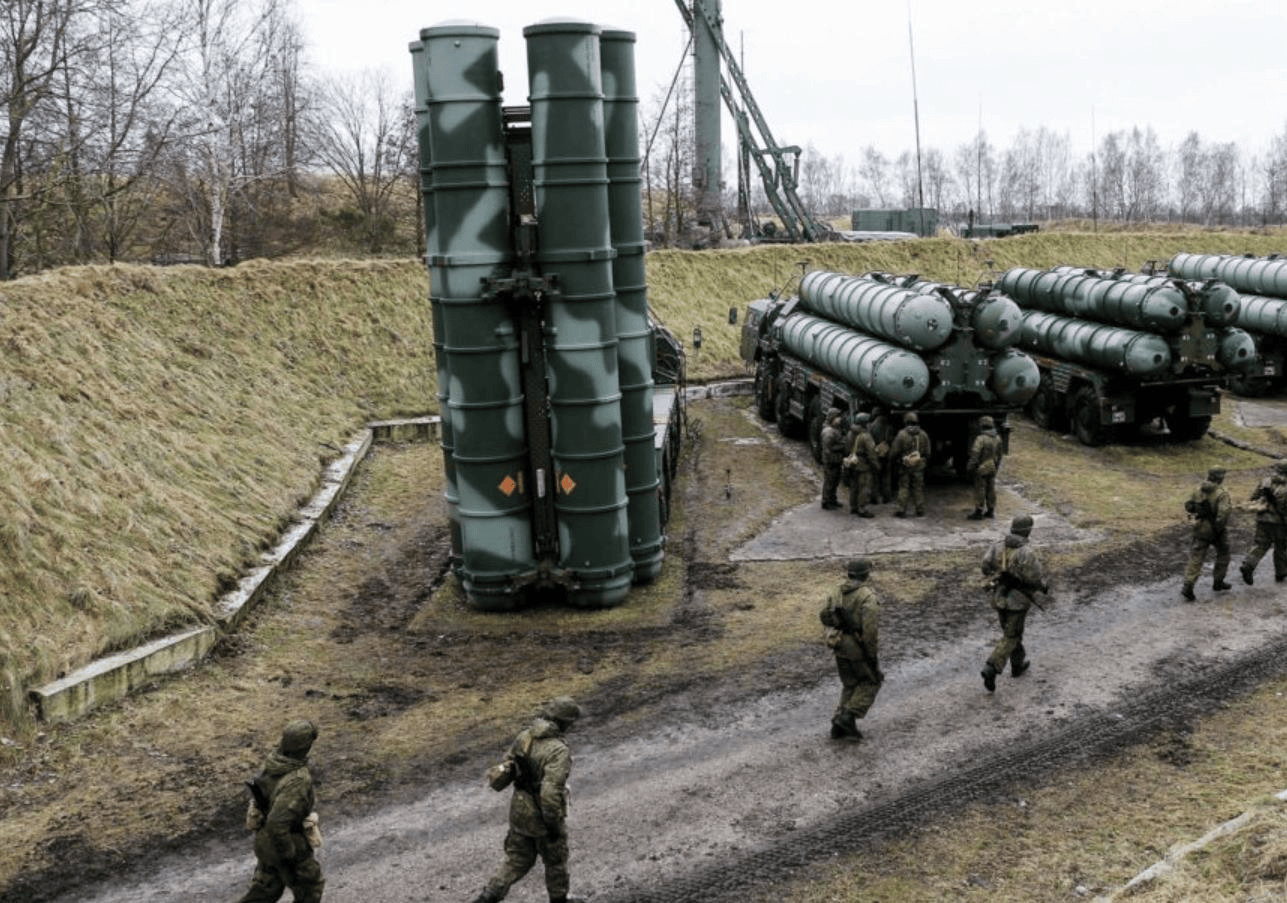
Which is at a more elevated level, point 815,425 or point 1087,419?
point 815,425

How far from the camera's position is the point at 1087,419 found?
22.4 metres

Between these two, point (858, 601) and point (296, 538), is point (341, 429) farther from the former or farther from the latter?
point (858, 601)

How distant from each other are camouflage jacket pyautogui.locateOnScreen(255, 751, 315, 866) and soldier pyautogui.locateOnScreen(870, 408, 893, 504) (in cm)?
1284

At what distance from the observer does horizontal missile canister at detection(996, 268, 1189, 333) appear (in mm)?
20938

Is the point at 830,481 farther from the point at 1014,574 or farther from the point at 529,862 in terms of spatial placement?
the point at 529,862

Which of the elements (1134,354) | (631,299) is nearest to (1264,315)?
(1134,354)

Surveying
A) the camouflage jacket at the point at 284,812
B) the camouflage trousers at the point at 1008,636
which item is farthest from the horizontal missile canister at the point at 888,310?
the camouflage jacket at the point at 284,812

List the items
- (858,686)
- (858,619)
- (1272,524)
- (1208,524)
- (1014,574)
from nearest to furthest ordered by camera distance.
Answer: (858,619) → (858,686) → (1014,574) → (1208,524) → (1272,524)

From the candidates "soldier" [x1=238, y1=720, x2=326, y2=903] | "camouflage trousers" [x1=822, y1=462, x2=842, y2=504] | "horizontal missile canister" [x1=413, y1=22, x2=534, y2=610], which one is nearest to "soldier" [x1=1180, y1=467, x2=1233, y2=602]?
"camouflage trousers" [x1=822, y1=462, x2=842, y2=504]

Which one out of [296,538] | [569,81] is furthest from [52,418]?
[569,81]

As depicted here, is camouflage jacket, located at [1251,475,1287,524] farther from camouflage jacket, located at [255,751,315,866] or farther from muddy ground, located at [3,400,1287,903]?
camouflage jacket, located at [255,751,315,866]

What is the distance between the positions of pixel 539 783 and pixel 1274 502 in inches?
407

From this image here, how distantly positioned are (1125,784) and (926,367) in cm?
1019

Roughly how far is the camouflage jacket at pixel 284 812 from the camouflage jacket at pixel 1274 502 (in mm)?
11529
